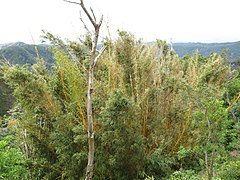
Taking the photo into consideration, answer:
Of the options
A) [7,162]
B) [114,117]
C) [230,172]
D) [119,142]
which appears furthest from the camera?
[230,172]

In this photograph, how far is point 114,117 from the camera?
11.1 feet

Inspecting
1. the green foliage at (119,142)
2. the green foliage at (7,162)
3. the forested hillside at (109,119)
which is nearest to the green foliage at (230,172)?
the forested hillside at (109,119)

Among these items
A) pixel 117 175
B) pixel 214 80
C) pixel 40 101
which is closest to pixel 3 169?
pixel 40 101

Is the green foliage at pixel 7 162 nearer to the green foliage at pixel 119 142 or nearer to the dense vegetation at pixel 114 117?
the dense vegetation at pixel 114 117

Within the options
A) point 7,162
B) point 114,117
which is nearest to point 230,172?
point 114,117

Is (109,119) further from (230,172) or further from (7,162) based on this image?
(230,172)

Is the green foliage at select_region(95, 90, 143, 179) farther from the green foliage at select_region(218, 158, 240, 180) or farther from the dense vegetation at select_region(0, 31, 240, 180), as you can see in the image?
the green foliage at select_region(218, 158, 240, 180)

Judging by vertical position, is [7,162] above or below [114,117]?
below

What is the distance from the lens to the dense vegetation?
356 centimetres

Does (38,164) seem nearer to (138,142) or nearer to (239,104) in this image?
(138,142)

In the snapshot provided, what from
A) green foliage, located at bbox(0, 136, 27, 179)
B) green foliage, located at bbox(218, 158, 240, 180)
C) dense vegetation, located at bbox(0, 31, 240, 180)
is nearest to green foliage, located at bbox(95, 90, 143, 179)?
dense vegetation, located at bbox(0, 31, 240, 180)

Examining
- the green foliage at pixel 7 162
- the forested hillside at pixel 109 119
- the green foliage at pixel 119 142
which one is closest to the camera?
the green foliage at pixel 7 162

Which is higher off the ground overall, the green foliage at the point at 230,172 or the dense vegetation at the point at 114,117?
the dense vegetation at the point at 114,117

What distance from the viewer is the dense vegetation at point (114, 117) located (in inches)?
140
